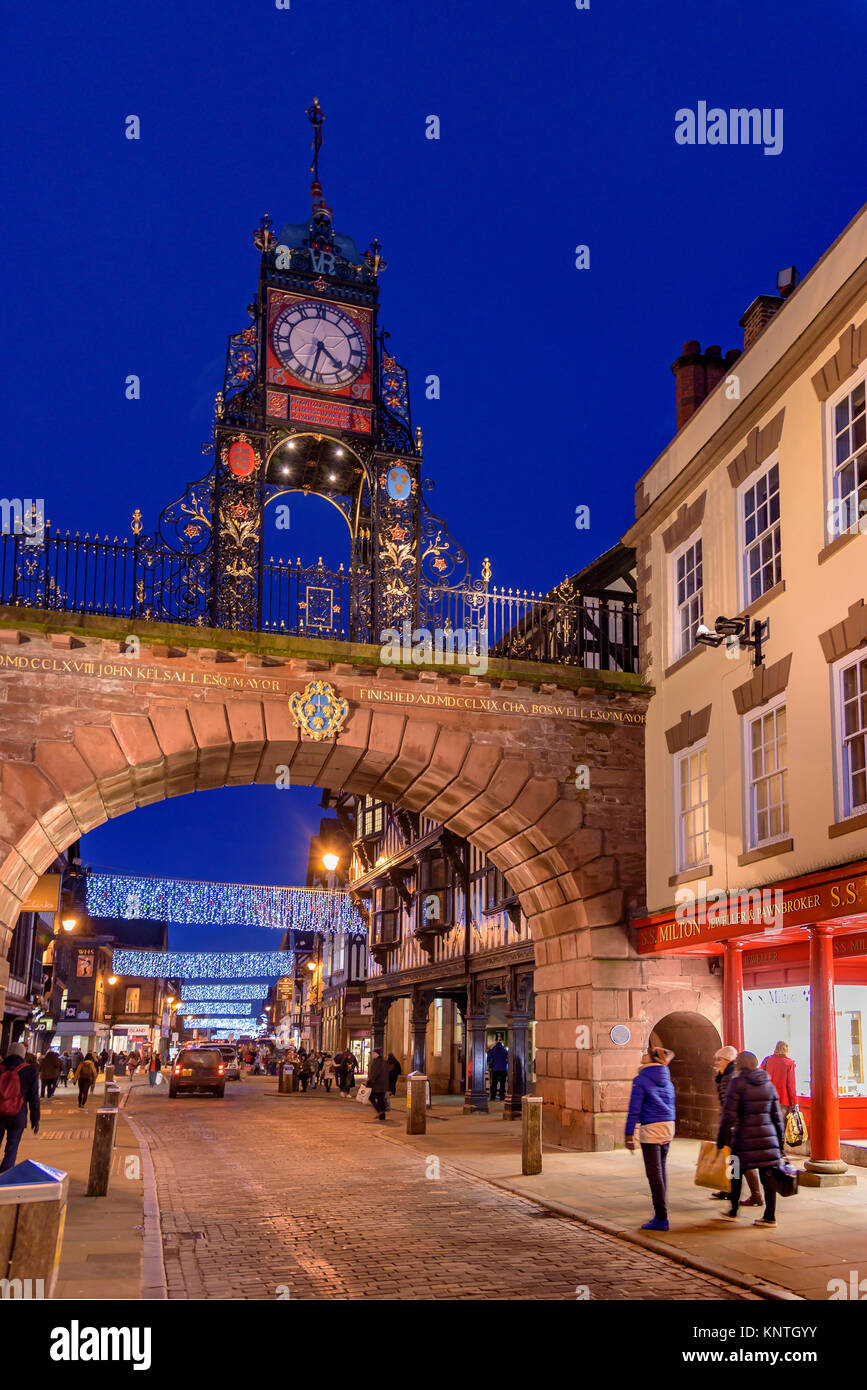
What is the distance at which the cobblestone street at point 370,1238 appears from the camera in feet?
27.8

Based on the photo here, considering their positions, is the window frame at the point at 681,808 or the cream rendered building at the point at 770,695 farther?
the window frame at the point at 681,808

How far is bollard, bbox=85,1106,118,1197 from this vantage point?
13.1m

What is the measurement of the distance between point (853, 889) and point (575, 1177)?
514cm

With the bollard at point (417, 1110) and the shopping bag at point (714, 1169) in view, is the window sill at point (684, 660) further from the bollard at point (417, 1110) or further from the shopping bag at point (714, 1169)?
the bollard at point (417, 1110)

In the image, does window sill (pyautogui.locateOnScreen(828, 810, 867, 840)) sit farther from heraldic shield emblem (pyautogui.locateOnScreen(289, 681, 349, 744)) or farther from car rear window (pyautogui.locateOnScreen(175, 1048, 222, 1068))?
car rear window (pyautogui.locateOnScreen(175, 1048, 222, 1068))

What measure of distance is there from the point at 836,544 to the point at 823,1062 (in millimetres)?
5847

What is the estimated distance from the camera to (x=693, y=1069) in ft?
62.8

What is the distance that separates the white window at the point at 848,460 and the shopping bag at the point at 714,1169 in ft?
22.2

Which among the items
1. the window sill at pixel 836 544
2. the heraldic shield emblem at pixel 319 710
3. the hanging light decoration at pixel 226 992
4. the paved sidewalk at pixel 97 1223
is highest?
the window sill at pixel 836 544

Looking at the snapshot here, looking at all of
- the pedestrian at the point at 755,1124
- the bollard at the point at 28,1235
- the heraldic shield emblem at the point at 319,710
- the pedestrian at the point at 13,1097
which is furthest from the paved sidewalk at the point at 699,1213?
the heraldic shield emblem at the point at 319,710

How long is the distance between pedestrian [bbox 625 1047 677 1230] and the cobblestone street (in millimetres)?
559

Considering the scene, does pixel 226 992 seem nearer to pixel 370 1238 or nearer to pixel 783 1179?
pixel 370 1238

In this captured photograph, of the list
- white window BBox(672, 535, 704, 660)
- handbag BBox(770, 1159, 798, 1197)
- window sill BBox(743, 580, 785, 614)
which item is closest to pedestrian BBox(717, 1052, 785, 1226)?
handbag BBox(770, 1159, 798, 1197)
